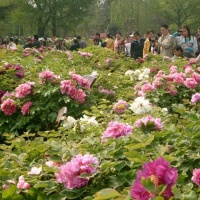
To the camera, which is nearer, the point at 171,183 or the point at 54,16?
the point at 171,183

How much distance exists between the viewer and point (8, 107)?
386cm

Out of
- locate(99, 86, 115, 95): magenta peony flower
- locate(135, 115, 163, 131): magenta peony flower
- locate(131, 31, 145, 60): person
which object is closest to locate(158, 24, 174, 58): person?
locate(131, 31, 145, 60): person

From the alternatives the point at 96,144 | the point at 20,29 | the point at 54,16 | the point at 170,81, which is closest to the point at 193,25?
the point at 54,16

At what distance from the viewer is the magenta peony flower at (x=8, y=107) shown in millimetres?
3846

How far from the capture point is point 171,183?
4.61ft

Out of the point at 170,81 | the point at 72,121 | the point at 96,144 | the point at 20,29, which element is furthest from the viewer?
the point at 20,29

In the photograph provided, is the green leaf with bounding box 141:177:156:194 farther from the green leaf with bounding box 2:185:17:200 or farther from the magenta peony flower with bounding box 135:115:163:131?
the magenta peony flower with bounding box 135:115:163:131

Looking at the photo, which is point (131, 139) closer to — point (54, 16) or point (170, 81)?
point (170, 81)

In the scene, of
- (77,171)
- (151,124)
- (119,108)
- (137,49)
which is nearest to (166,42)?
(137,49)

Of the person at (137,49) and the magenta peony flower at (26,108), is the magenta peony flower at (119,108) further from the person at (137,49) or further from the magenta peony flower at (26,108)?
the person at (137,49)

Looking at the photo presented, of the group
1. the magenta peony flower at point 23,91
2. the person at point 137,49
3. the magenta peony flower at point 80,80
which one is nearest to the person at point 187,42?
the person at point 137,49

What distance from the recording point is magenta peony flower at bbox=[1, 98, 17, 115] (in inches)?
151

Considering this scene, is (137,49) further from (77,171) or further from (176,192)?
(176,192)

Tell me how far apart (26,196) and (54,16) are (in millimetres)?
40679
